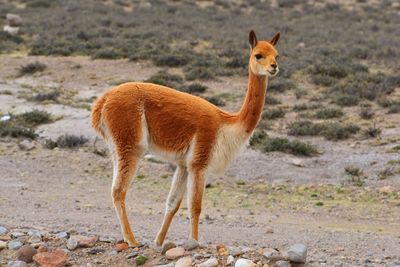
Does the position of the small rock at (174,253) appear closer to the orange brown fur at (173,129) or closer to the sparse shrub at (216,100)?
the orange brown fur at (173,129)

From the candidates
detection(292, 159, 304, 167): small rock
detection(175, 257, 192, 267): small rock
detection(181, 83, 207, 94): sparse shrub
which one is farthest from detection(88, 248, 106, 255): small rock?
detection(181, 83, 207, 94): sparse shrub

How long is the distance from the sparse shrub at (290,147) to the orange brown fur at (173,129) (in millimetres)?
6684

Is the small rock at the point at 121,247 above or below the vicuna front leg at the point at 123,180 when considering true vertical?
below

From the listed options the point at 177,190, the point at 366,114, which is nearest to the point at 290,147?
the point at 366,114

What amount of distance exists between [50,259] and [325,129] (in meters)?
9.97

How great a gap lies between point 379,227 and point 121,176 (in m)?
4.14

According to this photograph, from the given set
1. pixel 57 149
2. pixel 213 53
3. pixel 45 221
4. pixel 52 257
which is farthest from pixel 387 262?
pixel 213 53

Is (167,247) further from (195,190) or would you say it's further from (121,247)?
(195,190)

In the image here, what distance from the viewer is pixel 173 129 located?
23.0ft

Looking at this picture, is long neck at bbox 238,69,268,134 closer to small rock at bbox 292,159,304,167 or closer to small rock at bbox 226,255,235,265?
small rock at bbox 226,255,235,265

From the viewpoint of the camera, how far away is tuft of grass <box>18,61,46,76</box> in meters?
22.0

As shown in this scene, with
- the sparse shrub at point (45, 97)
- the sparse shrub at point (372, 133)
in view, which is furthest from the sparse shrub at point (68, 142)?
the sparse shrub at point (372, 133)

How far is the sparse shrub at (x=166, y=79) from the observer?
20734mm

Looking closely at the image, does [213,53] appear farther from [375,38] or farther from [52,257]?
[52,257]
